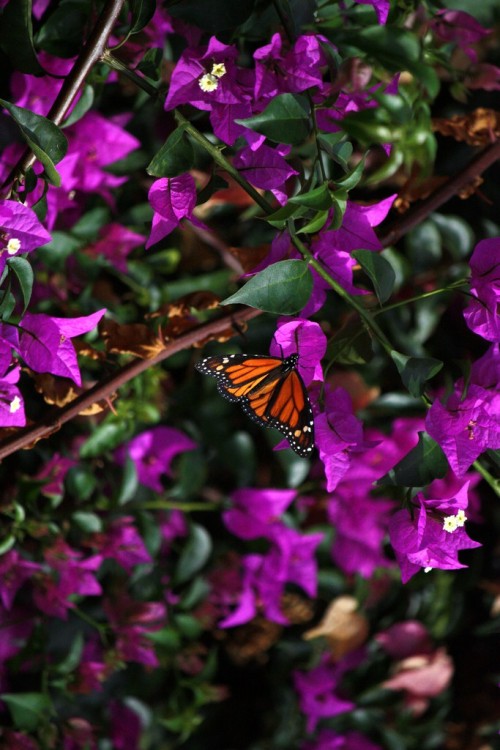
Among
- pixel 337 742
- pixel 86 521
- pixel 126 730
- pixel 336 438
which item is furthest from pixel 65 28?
pixel 337 742

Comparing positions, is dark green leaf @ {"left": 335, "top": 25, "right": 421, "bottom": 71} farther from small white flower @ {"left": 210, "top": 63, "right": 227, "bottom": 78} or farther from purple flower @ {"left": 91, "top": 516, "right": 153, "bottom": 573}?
purple flower @ {"left": 91, "top": 516, "right": 153, "bottom": 573}

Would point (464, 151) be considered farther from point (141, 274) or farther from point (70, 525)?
point (70, 525)

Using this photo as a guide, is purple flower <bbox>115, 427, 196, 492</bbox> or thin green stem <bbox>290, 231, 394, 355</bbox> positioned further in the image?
purple flower <bbox>115, 427, 196, 492</bbox>

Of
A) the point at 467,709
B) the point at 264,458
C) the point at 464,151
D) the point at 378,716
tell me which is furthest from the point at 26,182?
the point at 467,709

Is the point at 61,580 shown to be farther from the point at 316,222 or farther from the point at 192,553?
the point at 316,222

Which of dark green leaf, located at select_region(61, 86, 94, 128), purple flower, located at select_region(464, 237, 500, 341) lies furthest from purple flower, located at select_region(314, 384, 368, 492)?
dark green leaf, located at select_region(61, 86, 94, 128)

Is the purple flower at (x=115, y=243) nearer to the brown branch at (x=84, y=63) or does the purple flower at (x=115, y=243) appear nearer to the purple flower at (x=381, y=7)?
the brown branch at (x=84, y=63)
